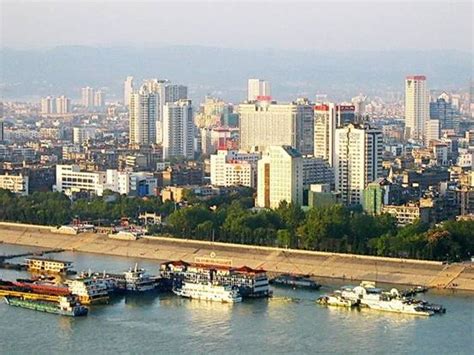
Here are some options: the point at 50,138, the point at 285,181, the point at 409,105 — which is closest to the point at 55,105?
the point at 50,138

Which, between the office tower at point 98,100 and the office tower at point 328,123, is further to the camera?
the office tower at point 98,100

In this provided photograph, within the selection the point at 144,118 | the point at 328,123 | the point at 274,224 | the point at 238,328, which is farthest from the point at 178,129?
the point at 238,328

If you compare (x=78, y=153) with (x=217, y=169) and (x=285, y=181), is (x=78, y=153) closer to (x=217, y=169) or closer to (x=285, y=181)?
(x=217, y=169)

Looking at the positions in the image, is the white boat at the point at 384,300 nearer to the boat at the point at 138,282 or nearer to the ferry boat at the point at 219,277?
the ferry boat at the point at 219,277

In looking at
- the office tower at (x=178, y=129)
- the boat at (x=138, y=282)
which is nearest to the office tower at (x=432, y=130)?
the office tower at (x=178, y=129)

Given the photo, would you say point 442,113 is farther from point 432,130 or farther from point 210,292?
point 210,292

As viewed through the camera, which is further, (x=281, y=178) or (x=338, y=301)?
(x=281, y=178)

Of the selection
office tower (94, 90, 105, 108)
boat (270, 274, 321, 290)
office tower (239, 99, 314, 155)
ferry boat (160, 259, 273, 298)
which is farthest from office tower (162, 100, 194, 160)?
office tower (94, 90, 105, 108)
